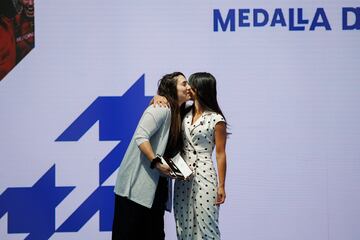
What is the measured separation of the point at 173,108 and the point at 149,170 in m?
0.32

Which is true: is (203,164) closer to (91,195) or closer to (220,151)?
(220,151)

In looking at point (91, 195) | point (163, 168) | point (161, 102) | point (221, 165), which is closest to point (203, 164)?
point (221, 165)

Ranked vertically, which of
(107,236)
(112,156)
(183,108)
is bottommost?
(107,236)

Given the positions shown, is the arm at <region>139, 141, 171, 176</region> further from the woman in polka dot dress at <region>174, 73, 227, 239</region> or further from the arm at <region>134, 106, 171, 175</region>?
the woman in polka dot dress at <region>174, 73, 227, 239</region>

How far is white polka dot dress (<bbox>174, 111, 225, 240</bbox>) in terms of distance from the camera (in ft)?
8.17

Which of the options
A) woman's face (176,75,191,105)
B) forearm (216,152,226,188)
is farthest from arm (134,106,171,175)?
forearm (216,152,226,188)

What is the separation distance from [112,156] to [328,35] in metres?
1.62

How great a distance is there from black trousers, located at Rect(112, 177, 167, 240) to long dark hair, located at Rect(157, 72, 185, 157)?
0.58 feet

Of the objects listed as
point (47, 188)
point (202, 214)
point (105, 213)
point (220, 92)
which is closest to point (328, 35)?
point (220, 92)

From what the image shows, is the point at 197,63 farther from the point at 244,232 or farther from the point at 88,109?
the point at 244,232

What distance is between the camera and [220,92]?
3410mm

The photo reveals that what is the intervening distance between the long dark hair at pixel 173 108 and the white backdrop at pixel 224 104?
2.86ft

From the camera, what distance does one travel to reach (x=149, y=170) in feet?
8.06

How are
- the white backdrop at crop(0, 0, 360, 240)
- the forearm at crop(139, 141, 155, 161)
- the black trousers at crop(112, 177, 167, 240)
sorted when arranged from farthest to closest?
the white backdrop at crop(0, 0, 360, 240), the black trousers at crop(112, 177, 167, 240), the forearm at crop(139, 141, 155, 161)
